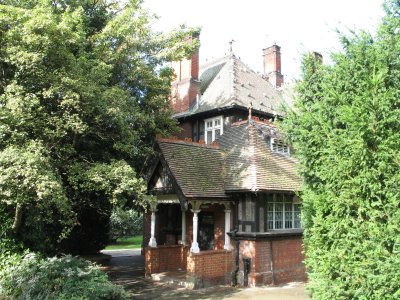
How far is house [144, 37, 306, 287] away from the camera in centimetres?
1519

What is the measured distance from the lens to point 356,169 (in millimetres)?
6848

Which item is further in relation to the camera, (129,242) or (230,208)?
(129,242)

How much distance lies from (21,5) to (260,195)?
39.2 ft

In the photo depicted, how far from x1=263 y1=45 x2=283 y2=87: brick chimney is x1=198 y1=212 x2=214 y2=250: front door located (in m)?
15.4

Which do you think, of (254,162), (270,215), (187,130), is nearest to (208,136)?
(187,130)

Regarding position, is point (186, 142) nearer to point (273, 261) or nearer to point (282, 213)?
point (282, 213)

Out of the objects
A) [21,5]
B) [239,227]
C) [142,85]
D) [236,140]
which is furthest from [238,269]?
[21,5]

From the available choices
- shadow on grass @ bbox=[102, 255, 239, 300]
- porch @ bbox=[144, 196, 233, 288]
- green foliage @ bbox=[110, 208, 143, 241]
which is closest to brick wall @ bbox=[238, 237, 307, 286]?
porch @ bbox=[144, 196, 233, 288]

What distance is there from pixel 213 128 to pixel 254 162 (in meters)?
5.70

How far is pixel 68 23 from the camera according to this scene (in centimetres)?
1280

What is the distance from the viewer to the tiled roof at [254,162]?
15.6 meters

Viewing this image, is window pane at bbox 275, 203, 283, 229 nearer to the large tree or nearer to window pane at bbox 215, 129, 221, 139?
window pane at bbox 215, 129, 221, 139

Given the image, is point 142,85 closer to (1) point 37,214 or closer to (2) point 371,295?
(1) point 37,214

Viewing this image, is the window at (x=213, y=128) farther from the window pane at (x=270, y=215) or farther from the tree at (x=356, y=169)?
the tree at (x=356, y=169)
